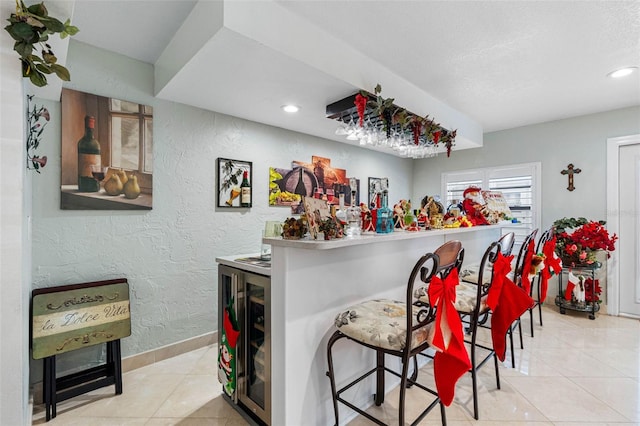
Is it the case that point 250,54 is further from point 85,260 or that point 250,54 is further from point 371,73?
point 85,260

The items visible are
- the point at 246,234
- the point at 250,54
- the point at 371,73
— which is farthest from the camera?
the point at 246,234

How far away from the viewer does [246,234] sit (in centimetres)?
312

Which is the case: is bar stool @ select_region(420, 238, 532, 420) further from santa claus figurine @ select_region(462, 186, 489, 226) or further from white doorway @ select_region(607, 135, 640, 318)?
white doorway @ select_region(607, 135, 640, 318)

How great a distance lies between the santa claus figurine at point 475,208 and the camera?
9.44 ft

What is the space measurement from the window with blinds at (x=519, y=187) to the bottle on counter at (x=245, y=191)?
8.66ft

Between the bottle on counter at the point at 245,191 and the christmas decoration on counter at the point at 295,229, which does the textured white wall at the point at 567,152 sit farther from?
the christmas decoration on counter at the point at 295,229

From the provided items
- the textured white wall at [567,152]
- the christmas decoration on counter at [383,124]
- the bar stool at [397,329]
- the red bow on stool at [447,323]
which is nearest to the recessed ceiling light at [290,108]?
the christmas decoration on counter at [383,124]

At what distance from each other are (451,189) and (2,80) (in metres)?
5.12

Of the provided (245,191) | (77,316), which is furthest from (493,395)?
(77,316)

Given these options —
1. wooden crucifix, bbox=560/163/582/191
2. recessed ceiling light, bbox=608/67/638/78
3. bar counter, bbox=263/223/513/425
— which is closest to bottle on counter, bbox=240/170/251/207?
bar counter, bbox=263/223/513/425

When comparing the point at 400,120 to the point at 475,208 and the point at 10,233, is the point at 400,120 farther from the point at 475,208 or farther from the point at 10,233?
the point at 10,233

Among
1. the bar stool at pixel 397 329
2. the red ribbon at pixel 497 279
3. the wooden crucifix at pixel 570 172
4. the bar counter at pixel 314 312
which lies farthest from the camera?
the wooden crucifix at pixel 570 172

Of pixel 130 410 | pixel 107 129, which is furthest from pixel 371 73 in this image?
pixel 130 410

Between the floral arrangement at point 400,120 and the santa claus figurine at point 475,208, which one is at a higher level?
the floral arrangement at point 400,120
